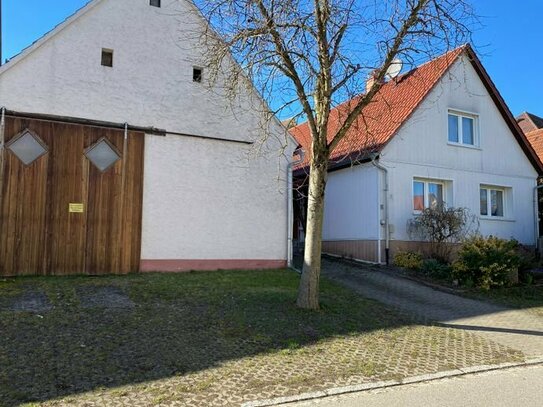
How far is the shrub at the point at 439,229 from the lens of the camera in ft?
55.2

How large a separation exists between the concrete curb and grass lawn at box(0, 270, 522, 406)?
18 cm

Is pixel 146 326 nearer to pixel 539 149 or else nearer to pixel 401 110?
pixel 401 110

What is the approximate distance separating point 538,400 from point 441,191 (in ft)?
44.3

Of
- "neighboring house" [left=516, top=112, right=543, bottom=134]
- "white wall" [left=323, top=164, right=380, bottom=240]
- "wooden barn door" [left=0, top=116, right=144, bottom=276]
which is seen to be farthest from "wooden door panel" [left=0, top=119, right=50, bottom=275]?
"neighboring house" [left=516, top=112, right=543, bottom=134]

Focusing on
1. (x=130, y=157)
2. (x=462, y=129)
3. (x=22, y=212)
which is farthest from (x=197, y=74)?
→ (x=462, y=129)

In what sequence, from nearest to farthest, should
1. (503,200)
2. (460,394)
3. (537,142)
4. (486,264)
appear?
(460,394)
(486,264)
(503,200)
(537,142)

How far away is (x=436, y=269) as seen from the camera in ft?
51.1

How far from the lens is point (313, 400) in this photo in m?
5.91

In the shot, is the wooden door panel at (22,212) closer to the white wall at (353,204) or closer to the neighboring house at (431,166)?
the neighboring house at (431,166)

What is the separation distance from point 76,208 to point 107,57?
4053 millimetres

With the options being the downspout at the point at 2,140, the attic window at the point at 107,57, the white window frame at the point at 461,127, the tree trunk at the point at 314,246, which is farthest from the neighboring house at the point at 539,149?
the downspout at the point at 2,140

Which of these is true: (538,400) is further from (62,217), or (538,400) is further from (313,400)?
(62,217)

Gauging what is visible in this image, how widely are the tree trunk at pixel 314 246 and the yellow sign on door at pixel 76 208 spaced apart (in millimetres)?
6117

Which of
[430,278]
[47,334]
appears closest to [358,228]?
[430,278]
